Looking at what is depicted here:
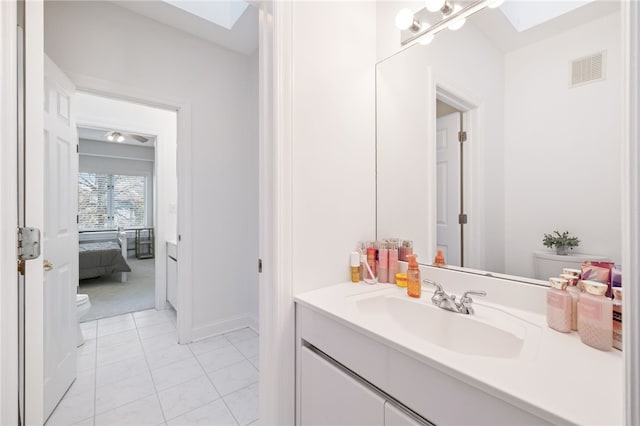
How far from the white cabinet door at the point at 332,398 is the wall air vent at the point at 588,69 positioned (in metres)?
1.17

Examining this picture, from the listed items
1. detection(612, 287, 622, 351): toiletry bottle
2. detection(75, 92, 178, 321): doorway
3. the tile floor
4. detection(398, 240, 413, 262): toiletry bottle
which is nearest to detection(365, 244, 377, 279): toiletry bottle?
detection(398, 240, 413, 262): toiletry bottle

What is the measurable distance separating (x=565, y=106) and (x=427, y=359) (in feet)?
3.05

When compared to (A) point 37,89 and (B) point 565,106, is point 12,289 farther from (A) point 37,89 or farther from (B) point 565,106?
(B) point 565,106

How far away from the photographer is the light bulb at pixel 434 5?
Result: 120 centimetres

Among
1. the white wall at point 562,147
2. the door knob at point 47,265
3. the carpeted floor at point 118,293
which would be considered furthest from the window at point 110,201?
the white wall at point 562,147

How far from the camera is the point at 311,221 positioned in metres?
1.23

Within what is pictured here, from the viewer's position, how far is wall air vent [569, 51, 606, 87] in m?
0.85

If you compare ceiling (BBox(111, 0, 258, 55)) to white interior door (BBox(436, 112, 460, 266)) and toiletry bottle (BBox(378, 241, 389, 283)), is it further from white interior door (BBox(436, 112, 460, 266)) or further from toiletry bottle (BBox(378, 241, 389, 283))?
toiletry bottle (BBox(378, 241, 389, 283))

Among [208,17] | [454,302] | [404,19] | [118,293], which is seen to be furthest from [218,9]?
[118,293]

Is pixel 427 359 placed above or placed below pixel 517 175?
below

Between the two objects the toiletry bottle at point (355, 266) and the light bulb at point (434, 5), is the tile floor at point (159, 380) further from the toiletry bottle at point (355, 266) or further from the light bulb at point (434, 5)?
the light bulb at point (434, 5)

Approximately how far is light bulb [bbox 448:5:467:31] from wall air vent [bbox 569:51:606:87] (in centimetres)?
47

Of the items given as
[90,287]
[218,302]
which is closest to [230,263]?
[218,302]

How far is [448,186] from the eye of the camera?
4.17 ft
